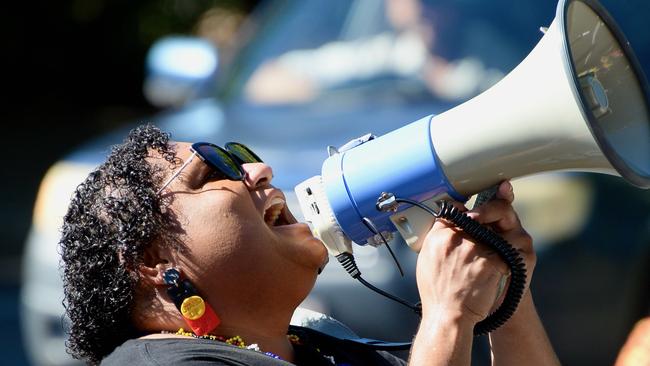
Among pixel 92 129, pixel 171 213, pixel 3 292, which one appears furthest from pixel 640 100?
pixel 92 129

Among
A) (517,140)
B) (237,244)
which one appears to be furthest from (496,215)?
(237,244)

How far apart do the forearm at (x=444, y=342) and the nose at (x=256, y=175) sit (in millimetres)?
571

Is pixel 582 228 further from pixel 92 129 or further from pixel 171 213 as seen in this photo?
pixel 92 129

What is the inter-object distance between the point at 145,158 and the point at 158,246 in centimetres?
24

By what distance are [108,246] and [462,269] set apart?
778mm

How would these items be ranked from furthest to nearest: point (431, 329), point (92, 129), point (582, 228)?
point (92, 129)
point (582, 228)
point (431, 329)

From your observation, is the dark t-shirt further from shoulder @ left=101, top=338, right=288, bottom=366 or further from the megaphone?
the megaphone

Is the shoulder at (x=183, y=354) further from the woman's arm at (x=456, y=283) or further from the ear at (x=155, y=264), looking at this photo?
the woman's arm at (x=456, y=283)

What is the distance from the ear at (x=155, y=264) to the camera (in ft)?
8.20

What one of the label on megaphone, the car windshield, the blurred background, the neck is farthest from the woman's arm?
the car windshield

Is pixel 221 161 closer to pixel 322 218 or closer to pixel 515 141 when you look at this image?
pixel 322 218

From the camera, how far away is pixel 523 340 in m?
2.66

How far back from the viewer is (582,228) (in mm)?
3812

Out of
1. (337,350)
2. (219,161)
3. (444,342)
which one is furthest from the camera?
(337,350)
